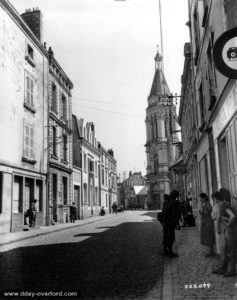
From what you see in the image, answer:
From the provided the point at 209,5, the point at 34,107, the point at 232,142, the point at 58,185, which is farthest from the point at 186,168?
the point at 232,142

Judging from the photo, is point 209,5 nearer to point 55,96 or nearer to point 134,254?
point 134,254

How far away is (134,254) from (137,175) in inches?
4594

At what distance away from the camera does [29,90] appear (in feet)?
66.9

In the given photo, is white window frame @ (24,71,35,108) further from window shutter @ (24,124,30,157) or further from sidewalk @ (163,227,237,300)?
sidewalk @ (163,227,237,300)

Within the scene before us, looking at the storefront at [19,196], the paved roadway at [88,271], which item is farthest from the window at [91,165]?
the paved roadway at [88,271]

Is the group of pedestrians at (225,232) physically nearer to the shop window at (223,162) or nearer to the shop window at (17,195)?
the shop window at (223,162)

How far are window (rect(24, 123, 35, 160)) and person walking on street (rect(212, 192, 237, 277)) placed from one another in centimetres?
1427

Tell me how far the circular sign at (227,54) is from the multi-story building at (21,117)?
1346 cm

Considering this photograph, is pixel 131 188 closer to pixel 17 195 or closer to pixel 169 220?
pixel 17 195

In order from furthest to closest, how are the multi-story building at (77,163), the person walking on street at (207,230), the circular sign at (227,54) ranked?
the multi-story building at (77,163) → the person walking on street at (207,230) → the circular sign at (227,54)

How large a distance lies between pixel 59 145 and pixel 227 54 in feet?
73.4

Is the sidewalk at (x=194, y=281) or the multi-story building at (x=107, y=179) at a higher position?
the multi-story building at (x=107, y=179)

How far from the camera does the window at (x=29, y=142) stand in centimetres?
1936

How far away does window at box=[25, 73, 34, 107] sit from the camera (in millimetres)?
19922
